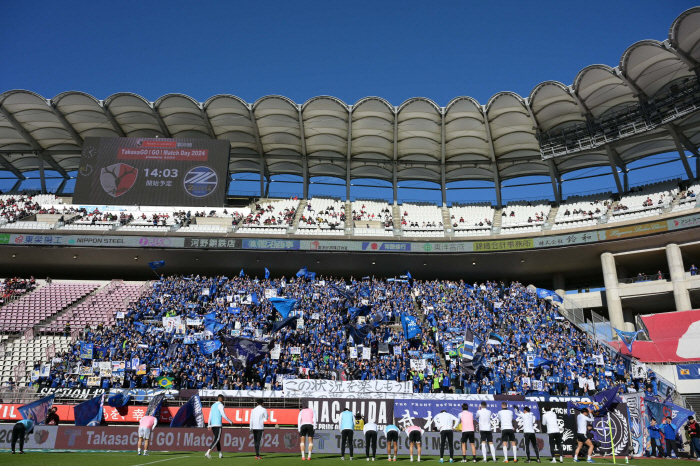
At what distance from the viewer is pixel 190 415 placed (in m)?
21.2

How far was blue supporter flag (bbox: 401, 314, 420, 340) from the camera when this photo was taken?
32438 mm

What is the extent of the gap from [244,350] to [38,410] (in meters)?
9.73

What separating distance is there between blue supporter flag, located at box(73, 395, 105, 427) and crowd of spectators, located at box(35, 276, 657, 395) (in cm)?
421

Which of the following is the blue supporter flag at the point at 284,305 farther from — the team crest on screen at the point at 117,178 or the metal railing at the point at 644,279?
the metal railing at the point at 644,279

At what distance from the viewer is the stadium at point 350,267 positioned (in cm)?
2533

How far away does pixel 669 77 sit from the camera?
38875 mm

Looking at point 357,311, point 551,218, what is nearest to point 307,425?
point 357,311

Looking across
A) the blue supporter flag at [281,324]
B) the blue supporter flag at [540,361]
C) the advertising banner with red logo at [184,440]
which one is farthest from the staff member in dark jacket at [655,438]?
the blue supporter flag at [281,324]

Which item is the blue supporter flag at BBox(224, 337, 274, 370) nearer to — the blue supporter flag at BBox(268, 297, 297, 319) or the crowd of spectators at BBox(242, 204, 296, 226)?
the blue supporter flag at BBox(268, 297, 297, 319)

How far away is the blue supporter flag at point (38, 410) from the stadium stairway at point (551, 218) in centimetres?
3680

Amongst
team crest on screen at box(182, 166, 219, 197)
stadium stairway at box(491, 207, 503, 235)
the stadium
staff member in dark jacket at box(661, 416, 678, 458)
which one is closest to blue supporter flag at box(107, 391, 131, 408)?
the stadium

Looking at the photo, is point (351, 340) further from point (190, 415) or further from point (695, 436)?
point (695, 436)

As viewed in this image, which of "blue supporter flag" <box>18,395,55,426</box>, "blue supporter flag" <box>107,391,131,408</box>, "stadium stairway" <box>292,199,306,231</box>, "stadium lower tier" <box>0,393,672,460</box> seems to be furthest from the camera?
"stadium stairway" <box>292,199,306,231</box>

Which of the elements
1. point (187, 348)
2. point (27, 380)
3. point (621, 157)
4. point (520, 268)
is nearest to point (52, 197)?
point (27, 380)
